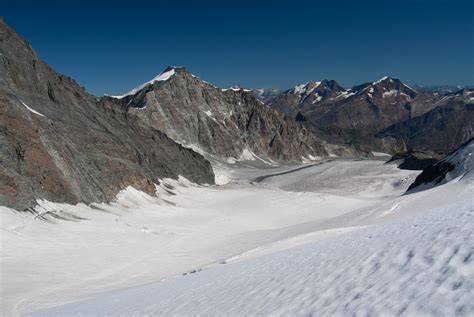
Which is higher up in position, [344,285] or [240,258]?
[344,285]

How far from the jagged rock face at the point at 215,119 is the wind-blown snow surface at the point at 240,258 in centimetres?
8619

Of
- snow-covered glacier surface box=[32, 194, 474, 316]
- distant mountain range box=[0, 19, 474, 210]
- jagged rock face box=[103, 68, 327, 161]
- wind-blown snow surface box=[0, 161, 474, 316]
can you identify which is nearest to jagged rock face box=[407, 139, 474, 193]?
wind-blown snow surface box=[0, 161, 474, 316]

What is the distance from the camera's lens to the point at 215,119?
15725 cm

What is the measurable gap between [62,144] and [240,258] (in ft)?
94.0

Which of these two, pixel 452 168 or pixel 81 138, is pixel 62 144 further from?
pixel 452 168

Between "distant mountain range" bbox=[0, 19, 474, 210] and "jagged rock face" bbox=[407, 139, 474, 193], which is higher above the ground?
"distant mountain range" bbox=[0, 19, 474, 210]

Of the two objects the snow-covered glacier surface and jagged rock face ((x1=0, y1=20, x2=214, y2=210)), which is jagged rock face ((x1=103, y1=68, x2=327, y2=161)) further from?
the snow-covered glacier surface

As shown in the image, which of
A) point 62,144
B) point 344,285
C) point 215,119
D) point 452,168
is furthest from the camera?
point 215,119

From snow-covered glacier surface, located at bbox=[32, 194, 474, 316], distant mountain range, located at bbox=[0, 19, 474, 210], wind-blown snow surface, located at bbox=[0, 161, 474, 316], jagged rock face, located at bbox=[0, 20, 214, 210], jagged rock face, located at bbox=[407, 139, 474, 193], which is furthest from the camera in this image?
jagged rock face, located at bbox=[407, 139, 474, 193]

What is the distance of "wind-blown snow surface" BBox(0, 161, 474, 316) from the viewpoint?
28.2 feet

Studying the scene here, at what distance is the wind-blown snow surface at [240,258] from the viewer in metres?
8.59

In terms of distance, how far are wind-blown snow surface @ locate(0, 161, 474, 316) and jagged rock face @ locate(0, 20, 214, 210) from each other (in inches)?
98.2

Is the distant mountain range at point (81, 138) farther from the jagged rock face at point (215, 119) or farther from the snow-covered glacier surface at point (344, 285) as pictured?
the snow-covered glacier surface at point (344, 285)

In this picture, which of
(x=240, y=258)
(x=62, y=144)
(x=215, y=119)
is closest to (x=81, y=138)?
(x=62, y=144)
